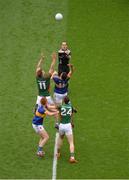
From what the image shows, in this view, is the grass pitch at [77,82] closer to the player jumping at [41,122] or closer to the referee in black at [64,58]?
the player jumping at [41,122]

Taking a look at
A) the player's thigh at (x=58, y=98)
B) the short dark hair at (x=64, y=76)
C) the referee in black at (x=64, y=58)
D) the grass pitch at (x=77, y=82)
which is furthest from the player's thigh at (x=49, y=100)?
the referee in black at (x=64, y=58)

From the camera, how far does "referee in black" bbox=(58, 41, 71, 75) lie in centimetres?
2167

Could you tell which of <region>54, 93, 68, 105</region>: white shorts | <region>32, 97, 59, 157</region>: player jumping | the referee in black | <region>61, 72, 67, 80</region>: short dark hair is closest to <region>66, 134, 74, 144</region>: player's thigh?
<region>32, 97, 59, 157</region>: player jumping

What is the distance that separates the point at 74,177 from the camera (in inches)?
705

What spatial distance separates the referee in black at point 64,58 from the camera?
853 inches

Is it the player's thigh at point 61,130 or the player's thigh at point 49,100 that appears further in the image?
the player's thigh at point 49,100

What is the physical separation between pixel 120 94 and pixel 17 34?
6.02 metres

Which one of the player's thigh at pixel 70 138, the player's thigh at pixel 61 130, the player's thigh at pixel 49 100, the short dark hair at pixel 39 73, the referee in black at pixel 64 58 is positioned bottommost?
the player's thigh at pixel 70 138

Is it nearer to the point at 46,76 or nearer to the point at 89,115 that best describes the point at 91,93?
the point at 89,115

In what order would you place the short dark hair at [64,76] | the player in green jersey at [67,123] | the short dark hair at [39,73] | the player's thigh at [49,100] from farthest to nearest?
the player's thigh at [49,100] → the short dark hair at [64,76] → the short dark hair at [39,73] → the player in green jersey at [67,123]

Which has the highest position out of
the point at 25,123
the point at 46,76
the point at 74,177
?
the point at 46,76

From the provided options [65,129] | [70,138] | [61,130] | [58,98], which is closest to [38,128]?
[61,130]

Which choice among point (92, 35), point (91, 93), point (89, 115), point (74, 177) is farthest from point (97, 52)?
point (74, 177)

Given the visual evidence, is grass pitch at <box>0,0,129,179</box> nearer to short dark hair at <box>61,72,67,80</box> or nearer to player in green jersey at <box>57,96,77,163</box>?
player in green jersey at <box>57,96,77,163</box>
